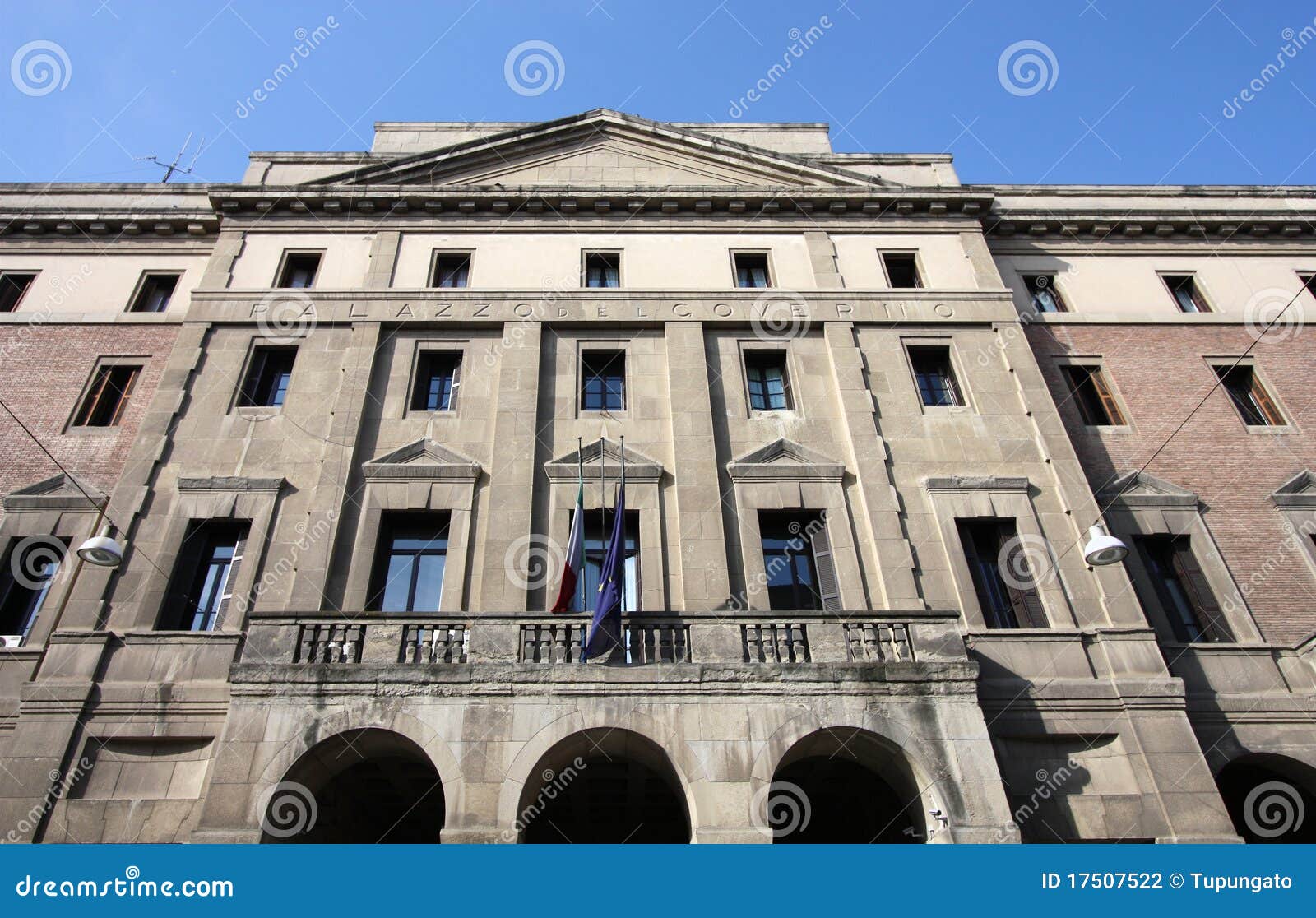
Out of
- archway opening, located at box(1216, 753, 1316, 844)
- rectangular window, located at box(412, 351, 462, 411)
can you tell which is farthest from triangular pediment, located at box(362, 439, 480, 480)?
archway opening, located at box(1216, 753, 1316, 844)

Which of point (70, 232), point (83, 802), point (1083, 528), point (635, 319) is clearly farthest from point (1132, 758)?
point (70, 232)

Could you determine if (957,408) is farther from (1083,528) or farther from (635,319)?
(635,319)

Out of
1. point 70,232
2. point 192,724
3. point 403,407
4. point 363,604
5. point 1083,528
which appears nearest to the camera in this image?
point 192,724

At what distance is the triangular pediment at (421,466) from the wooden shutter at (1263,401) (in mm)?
20467

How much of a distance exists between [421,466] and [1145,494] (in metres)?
17.0

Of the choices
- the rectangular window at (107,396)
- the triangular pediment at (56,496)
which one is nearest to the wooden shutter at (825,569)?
the triangular pediment at (56,496)

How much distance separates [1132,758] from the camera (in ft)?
50.3

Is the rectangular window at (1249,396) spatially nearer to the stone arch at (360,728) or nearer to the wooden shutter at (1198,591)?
the wooden shutter at (1198,591)

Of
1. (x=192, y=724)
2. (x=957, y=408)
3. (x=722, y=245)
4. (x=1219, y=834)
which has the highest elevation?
(x=722, y=245)

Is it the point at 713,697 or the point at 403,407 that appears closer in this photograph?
the point at 713,697

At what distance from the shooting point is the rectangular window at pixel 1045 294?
2397cm

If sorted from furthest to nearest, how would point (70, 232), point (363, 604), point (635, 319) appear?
point (70, 232) → point (635, 319) → point (363, 604)

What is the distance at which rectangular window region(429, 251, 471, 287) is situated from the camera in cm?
2295

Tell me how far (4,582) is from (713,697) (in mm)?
15254
